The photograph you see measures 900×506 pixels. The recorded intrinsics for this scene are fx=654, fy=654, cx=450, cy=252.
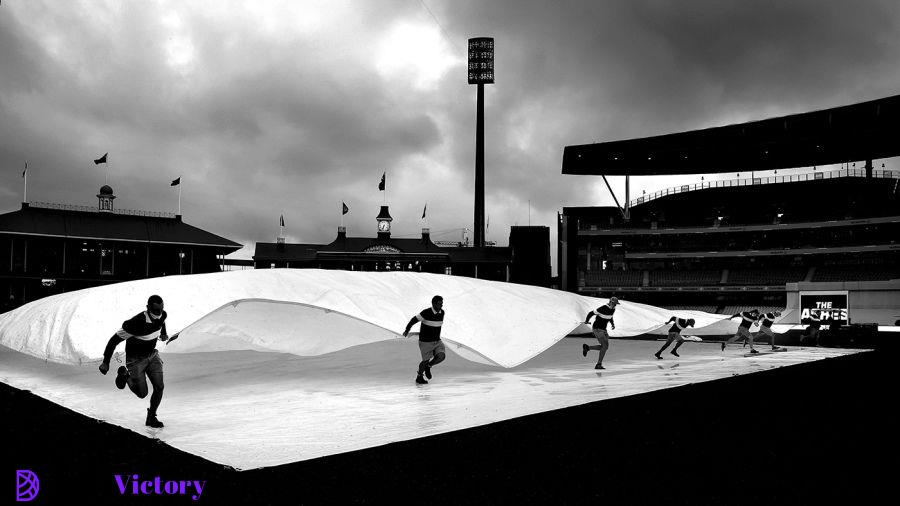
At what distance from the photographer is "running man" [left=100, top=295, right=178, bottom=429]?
8.59 metres

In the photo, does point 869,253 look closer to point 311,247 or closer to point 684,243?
point 684,243

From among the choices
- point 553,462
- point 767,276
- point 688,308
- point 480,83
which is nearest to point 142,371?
point 553,462

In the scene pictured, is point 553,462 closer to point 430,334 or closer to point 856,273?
point 430,334

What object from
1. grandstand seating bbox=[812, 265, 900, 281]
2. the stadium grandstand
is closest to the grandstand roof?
the stadium grandstand

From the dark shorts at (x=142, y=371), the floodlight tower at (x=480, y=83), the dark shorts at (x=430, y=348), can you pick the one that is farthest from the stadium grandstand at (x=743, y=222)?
the dark shorts at (x=142, y=371)

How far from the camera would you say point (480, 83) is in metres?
77.8

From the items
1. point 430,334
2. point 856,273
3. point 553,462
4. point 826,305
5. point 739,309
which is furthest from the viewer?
point 739,309

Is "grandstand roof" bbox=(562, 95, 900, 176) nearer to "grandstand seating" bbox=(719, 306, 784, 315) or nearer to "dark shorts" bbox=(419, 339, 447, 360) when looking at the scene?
"grandstand seating" bbox=(719, 306, 784, 315)

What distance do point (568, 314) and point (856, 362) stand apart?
28.8 ft

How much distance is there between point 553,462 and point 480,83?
74666 millimetres

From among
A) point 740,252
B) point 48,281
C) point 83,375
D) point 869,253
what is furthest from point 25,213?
point 869,253

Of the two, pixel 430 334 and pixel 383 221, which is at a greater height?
pixel 383 221

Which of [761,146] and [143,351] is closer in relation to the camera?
[143,351]

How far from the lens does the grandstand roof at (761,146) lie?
1881 inches
